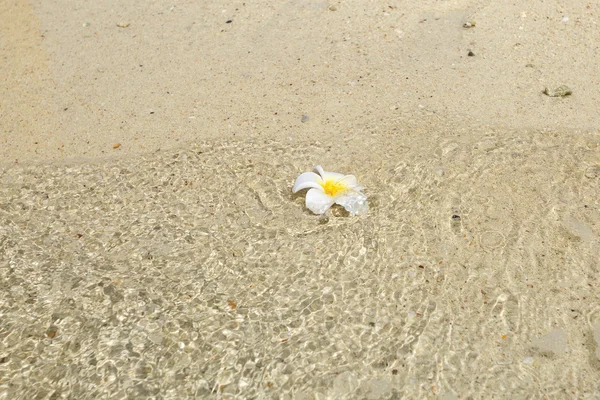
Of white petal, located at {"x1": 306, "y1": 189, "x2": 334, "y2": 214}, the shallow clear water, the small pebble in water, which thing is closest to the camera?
the shallow clear water

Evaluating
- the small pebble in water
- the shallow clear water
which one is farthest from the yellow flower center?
the small pebble in water

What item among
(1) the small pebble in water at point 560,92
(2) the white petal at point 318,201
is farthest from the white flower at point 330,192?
(1) the small pebble in water at point 560,92

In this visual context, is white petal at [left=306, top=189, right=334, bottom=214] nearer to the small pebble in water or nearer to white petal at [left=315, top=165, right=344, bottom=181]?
white petal at [left=315, top=165, right=344, bottom=181]

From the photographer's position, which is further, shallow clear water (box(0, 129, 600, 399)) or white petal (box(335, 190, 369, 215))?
white petal (box(335, 190, 369, 215))

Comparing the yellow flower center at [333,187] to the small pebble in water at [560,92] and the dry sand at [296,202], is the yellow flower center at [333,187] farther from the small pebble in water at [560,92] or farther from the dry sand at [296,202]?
the small pebble in water at [560,92]

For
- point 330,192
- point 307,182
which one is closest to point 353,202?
point 330,192

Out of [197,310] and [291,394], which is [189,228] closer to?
[197,310]

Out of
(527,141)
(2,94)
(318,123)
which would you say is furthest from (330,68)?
(2,94)
